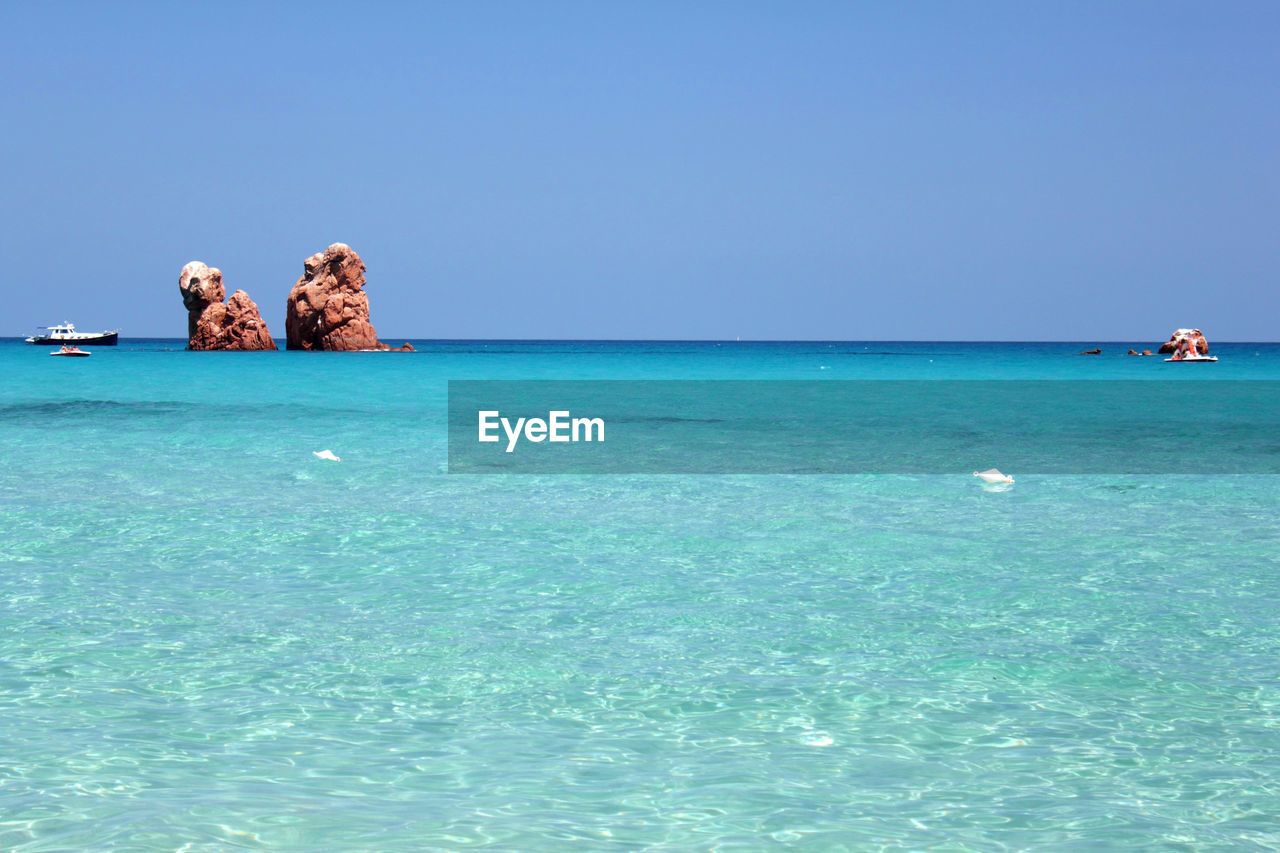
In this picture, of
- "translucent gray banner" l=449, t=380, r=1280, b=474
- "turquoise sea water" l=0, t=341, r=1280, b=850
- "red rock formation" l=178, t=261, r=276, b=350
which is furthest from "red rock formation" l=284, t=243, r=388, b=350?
"turquoise sea water" l=0, t=341, r=1280, b=850

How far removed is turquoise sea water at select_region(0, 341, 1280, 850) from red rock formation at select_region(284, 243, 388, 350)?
96084mm

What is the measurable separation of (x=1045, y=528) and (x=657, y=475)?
7320 millimetres

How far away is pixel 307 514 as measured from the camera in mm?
14477

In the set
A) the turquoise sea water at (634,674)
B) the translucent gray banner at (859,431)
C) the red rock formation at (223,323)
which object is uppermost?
the red rock formation at (223,323)

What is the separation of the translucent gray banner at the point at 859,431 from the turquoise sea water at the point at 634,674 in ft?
18.5

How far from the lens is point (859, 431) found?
29391 millimetres

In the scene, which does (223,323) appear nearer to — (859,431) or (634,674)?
(859,431)

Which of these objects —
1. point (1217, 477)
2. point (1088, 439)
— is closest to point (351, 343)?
point (1088, 439)

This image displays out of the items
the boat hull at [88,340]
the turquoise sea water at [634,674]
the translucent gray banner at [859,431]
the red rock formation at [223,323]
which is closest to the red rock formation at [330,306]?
the red rock formation at [223,323]

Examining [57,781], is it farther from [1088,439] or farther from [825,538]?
[1088,439]

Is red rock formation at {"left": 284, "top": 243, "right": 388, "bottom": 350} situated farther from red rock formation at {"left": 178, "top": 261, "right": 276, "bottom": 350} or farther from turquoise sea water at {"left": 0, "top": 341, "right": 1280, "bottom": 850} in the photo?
turquoise sea water at {"left": 0, "top": 341, "right": 1280, "bottom": 850}

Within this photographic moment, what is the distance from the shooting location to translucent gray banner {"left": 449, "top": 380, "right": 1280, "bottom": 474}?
70.0 feet

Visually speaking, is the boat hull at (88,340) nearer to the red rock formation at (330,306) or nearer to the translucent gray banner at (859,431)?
the red rock formation at (330,306)

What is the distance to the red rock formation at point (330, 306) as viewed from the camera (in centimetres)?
10794
